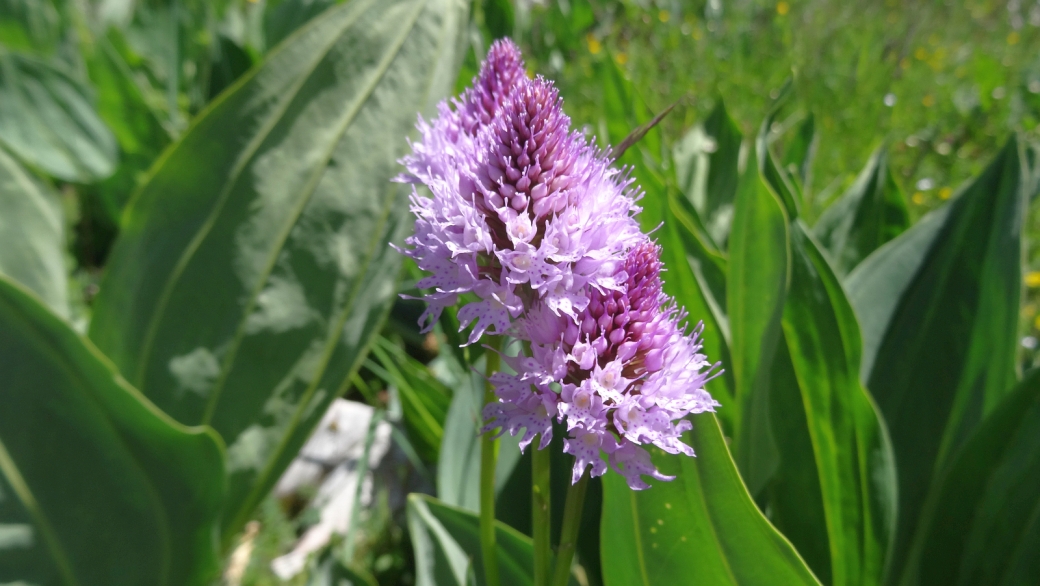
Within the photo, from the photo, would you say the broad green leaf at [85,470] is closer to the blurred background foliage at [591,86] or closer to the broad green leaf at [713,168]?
the blurred background foliage at [591,86]

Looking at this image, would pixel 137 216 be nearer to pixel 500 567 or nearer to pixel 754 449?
pixel 500 567

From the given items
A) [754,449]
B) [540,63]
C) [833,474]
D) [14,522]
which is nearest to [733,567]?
[754,449]

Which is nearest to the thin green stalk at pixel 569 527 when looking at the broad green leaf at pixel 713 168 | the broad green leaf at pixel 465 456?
the broad green leaf at pixel 465 456

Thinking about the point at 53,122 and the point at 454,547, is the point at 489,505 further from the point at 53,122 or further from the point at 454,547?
the point at 53,122

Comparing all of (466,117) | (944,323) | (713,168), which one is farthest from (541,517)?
(713,168)

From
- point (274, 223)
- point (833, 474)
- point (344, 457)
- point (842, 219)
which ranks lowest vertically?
point (833, 474)
